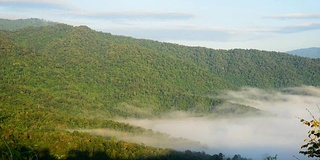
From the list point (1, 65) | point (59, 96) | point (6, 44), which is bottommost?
point (59, 96)

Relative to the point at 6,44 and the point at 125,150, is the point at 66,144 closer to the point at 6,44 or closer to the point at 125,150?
the point at 125,150

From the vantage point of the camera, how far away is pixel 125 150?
98688mm

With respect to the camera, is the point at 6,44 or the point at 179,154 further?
the point at 6,44

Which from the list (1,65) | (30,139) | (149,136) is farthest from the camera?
(1,65)

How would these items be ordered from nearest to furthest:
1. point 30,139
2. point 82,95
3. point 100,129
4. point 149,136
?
1. point 30,139
2. point 100,129
3. point 149,136
4. point 82,95

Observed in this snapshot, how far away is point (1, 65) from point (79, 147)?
10179cm

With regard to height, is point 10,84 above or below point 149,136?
above

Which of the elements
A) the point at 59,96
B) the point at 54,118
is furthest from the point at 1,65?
the point at 54,118

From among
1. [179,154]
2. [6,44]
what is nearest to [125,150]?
[179,154]

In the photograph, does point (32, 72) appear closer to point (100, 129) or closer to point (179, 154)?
point (100, 129)

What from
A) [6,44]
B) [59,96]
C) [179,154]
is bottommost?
[179,154]

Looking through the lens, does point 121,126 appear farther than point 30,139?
Yes

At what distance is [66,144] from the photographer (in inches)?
3629

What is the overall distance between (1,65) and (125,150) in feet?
346
